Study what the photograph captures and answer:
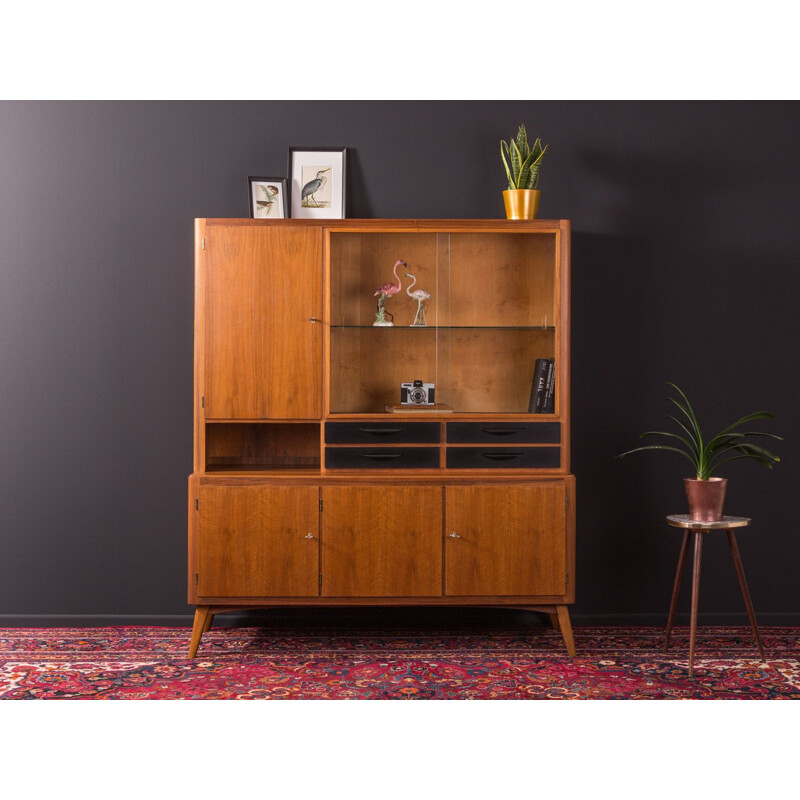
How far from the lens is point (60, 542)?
4469mm

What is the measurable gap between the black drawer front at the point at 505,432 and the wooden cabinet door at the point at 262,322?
0.68 m

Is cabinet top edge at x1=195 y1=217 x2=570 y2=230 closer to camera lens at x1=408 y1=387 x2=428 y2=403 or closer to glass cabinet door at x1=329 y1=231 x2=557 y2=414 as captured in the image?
glass cabinet door at x1=329 y1=231 x2=557 y2=414

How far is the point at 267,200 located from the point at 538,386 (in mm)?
1678

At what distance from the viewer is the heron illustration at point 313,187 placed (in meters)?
4.38

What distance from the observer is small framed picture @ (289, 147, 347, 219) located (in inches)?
173

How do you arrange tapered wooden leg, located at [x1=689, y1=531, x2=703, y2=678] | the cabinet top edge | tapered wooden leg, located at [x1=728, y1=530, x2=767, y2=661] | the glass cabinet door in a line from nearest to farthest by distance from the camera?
tapered wooden leg, located at [x1=689, y1=531, x2=703, y2=678] < tapered wooden leg, located at [x1=728, y1=530, x2=767, y2=661] < the cabinet top edge < the glass cabinet door

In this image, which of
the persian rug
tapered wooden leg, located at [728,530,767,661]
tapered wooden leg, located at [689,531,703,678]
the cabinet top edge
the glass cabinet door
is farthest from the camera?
the glass cabinet door

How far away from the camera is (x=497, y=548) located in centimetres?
394

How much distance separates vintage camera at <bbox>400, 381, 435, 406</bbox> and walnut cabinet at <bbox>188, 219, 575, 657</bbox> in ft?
0.11

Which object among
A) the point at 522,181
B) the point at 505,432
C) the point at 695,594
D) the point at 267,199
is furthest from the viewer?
the point at 267,199

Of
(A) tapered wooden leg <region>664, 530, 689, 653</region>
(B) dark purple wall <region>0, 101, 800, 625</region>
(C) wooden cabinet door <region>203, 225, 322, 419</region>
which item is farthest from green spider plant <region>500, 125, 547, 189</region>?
(A) tapered wooden leg <region>664, 530, 689, 653</region>

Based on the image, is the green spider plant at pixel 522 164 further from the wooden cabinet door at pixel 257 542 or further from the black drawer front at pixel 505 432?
the wooden cabinet door at pixel 257 542

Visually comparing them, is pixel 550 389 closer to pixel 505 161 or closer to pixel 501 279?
pixel 501 279

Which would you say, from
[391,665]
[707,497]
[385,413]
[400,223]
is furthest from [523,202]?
[391,665]
